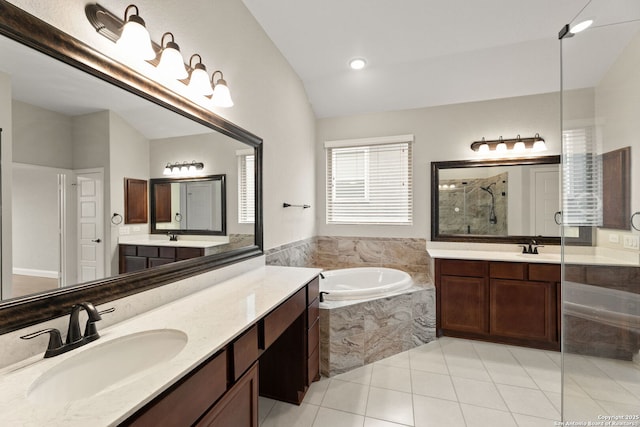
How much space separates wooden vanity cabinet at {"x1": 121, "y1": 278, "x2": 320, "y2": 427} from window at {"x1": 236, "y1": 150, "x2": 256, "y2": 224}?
0.74 meters

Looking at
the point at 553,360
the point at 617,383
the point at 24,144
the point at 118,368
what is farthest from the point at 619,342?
the point at 24,144

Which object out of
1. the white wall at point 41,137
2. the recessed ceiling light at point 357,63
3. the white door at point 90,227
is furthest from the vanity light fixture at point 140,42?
the recessed ceiling light at point 357,63

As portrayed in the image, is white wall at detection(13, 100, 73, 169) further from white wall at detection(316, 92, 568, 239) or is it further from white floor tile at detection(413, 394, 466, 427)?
white wall at detection(316, 92, 568, 239)

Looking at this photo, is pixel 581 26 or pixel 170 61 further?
pixel 581 26

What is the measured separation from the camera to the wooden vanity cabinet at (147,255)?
121 cm

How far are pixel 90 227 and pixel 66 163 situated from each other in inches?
10.9

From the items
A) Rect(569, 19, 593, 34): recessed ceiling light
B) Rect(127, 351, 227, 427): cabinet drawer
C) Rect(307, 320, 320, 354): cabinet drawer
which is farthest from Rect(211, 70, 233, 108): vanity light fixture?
Rect(569, 19, 593, 34): recessed ceiling light

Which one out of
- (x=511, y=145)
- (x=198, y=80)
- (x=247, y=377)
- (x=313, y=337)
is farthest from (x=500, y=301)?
(x=198, y=80)

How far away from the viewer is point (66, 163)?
102 centimetres

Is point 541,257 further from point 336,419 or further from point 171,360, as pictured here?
point 171,360

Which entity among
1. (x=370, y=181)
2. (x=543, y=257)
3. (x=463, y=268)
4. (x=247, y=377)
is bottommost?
(x=247, y=377)

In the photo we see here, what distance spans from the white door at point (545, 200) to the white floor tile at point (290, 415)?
3.05m

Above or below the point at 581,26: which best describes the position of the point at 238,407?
below

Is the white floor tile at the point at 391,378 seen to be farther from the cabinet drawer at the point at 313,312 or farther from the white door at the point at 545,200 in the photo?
the white door at the point at 545,200
